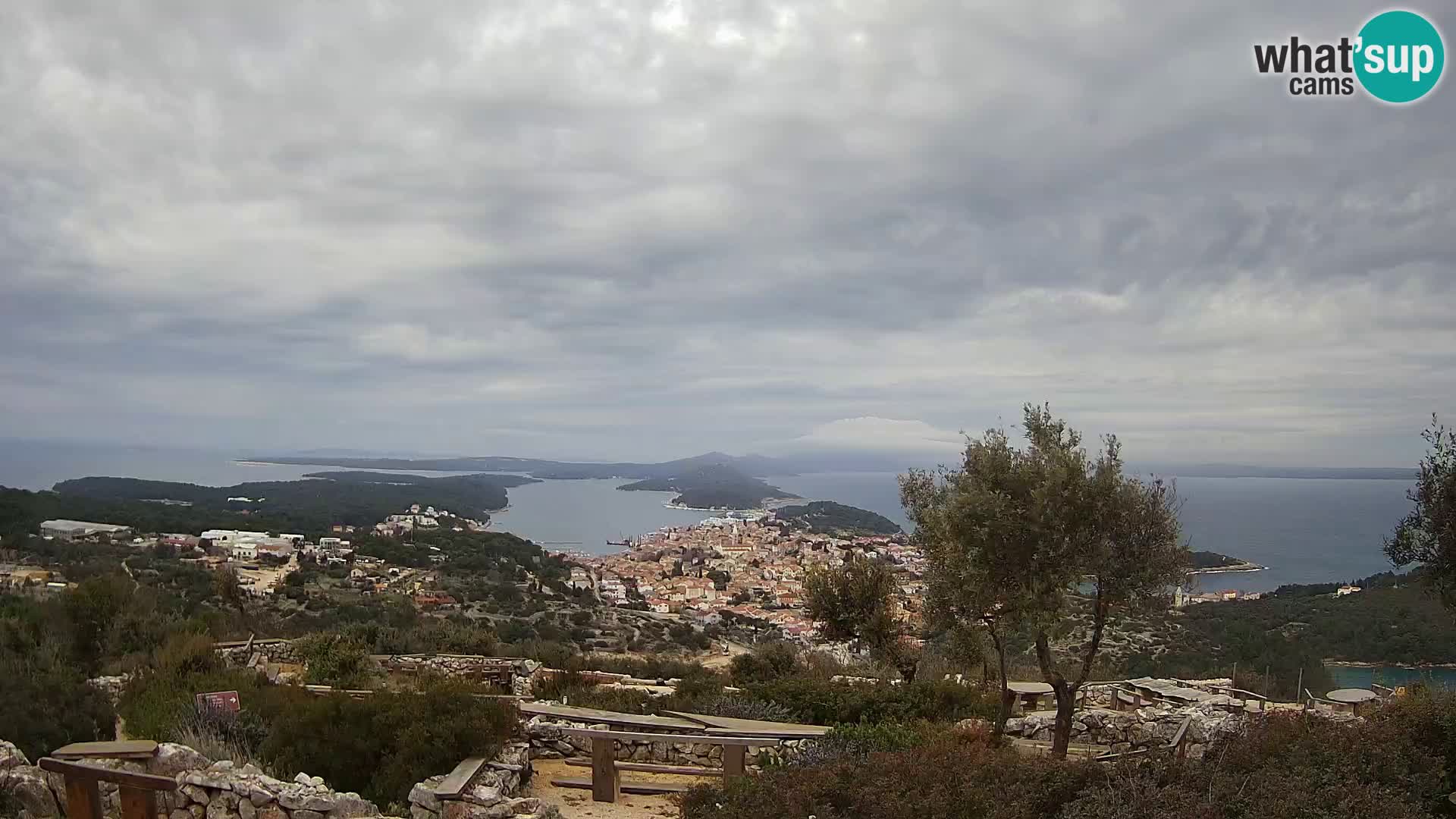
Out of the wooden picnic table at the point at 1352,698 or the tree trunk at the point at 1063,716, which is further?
the wooden picnic table at the point at 1352,698

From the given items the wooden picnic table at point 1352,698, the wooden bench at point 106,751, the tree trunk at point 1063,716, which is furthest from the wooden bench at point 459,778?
the wooden picnic table at point 1352,698

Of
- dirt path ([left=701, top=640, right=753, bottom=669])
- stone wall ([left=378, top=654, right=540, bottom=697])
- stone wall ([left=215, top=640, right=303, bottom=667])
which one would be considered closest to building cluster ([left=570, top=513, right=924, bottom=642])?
dirt path ([left=701, top=640, right=753, bottom=669])

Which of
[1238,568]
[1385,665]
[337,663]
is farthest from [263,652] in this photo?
[1238,568]

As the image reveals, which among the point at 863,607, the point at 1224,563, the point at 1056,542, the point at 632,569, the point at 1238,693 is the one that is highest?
the point at 1056,542

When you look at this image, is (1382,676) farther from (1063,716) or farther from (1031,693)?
(1063,716)

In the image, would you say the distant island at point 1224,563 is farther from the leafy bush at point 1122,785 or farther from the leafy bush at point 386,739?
the leafy bush at point 386,739

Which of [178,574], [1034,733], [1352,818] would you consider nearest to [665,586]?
[178,574]
